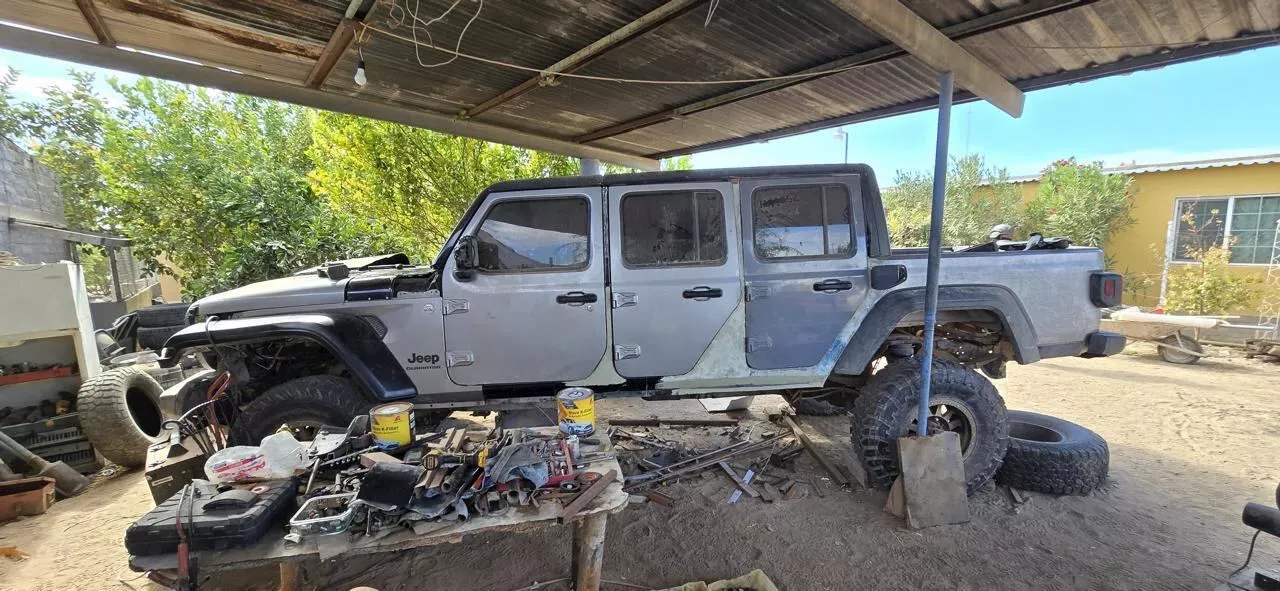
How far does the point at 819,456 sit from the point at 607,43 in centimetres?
345

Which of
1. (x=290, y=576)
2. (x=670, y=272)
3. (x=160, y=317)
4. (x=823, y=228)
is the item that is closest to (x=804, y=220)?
(x=823, y=228)

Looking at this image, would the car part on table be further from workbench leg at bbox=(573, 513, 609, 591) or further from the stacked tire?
workbench leg at bbox=(573, 513, 609, 591)

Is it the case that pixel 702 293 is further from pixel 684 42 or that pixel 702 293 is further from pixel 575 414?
pixel 684 42

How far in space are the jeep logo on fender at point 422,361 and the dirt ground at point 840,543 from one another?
1.08 metres

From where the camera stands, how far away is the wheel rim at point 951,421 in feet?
10.6

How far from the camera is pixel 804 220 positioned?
335cm

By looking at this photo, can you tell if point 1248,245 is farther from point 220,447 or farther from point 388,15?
point 220,447

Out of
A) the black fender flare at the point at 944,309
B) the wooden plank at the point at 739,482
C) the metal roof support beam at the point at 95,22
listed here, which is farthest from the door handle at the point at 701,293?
the metal roof support beam at the point at 95,22

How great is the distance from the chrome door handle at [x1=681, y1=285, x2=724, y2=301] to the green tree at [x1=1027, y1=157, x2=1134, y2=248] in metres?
11.2

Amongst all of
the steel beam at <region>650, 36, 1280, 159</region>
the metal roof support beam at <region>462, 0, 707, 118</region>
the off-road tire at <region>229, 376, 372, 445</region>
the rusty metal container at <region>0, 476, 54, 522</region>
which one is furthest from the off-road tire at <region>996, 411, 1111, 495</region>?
the rusty metal container at <region>0, 476, 54, 522</region>

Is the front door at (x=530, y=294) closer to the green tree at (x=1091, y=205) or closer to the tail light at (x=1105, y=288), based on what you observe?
the tail light at (x=1105, y=288)

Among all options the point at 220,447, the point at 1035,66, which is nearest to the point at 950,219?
the point at 1035,66

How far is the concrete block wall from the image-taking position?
716 centimetres

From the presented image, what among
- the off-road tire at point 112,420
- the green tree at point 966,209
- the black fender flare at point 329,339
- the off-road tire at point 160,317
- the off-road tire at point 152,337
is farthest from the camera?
the green tree at point 966,209
